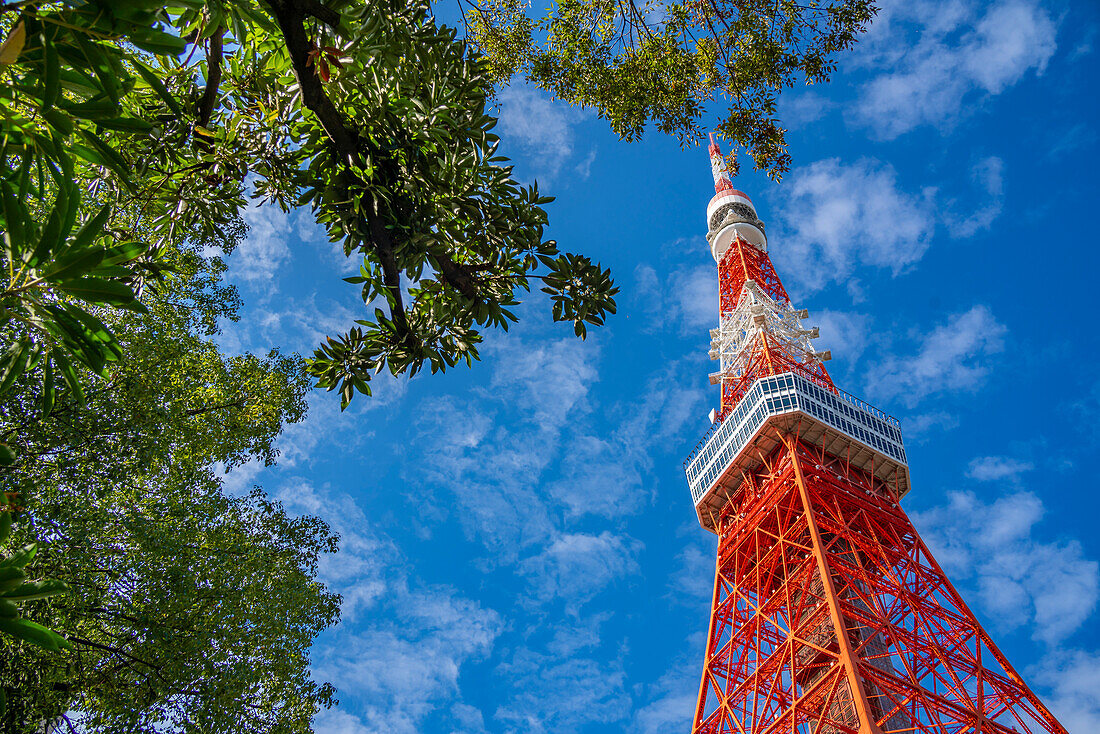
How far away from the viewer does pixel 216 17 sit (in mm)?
1994

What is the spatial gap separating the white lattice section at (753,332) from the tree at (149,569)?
30.6 meters

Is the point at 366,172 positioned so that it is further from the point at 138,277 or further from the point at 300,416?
the point at 300,416

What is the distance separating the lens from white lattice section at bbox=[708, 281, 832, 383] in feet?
118

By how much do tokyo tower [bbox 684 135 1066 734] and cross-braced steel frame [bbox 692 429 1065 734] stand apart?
0.06m

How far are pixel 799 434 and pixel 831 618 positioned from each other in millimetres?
8965

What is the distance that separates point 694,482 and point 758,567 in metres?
6.56

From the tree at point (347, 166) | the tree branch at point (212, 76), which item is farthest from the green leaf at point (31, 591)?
the tree branch at point (212, 76)

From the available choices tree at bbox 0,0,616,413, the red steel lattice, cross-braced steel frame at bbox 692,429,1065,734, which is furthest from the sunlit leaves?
the red steel lattice

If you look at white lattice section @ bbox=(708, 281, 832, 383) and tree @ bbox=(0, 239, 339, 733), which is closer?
tree @ bbox=(0, 239, 339, 733)

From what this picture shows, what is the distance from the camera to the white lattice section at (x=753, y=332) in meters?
35.9

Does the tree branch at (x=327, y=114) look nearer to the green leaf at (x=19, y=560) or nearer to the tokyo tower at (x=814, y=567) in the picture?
the green leaf at (x=19, y=560)

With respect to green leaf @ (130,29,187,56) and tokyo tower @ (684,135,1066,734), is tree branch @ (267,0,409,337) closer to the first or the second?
green leaf @ (130,29,187,56)

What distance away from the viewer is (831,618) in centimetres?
2305

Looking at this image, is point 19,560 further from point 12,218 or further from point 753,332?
point 753,332
